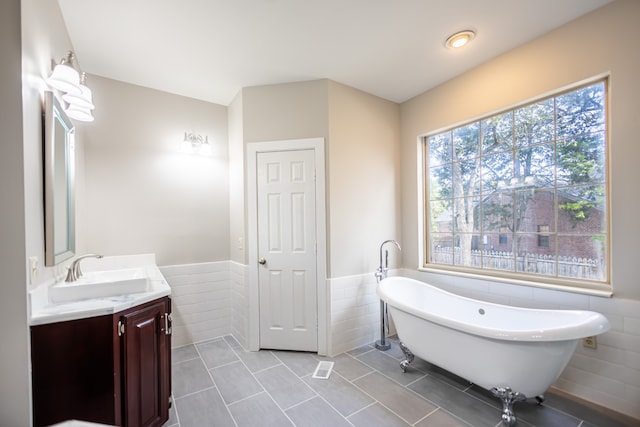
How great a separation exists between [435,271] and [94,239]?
10.9ft

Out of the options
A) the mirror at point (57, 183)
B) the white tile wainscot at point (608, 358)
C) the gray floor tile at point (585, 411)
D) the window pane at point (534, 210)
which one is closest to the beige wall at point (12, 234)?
the mirror at point (57, 183)

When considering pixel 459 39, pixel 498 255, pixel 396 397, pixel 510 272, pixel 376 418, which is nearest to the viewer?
pixel 376 418

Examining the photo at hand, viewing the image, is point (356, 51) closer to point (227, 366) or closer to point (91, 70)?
point (91, 70)

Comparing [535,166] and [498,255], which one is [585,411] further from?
[535,166]

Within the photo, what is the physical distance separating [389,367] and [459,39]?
109 inches

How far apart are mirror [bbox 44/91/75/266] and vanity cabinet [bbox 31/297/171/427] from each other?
0.42 m

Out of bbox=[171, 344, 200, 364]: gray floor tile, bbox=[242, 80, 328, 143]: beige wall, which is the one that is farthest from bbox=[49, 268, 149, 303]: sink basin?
bbox=[242, 80, 328, 143]: beige wall

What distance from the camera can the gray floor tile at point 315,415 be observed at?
1744 mm

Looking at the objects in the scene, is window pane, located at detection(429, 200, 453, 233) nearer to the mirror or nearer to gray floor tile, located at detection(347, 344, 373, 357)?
gray floor tile, located at detection(347, 344, 373, 357)

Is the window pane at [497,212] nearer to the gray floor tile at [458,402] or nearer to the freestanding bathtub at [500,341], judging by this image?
the freestanding bathtub at [500,341]

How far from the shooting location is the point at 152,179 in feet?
9.20

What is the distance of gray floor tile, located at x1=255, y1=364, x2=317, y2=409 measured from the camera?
199 centimetres

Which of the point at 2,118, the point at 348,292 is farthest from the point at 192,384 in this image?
the point at 2,118

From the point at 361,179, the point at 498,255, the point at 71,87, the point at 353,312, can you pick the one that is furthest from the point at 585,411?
the point at 71,87
